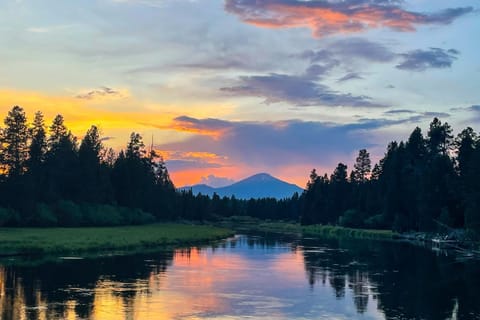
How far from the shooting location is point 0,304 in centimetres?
3047

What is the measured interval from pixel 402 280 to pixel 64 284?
79.3ft

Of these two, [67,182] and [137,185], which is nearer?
[67,182]

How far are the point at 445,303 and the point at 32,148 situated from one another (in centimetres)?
8747

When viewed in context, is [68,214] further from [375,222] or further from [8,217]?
[375,222]

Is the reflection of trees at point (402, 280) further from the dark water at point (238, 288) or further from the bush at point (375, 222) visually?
the bush at point (375, 222)

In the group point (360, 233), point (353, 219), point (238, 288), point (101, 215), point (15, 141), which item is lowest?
point (238, 288)

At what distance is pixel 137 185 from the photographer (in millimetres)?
142500

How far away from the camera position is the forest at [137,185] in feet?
307

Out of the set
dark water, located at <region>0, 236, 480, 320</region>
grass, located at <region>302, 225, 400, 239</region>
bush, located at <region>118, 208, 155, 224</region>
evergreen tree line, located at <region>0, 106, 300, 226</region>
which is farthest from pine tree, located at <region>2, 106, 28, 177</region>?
grass, located at <region>302, 225, 400, 239</region>

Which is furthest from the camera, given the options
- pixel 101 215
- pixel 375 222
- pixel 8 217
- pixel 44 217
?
pixel 375 222

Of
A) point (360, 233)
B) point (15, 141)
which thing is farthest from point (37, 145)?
point (360, 233)

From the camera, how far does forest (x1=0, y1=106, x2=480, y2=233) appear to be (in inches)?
3679

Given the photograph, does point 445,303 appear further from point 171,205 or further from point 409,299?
point 171,205

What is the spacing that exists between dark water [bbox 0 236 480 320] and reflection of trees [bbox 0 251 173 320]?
0.05 meters
